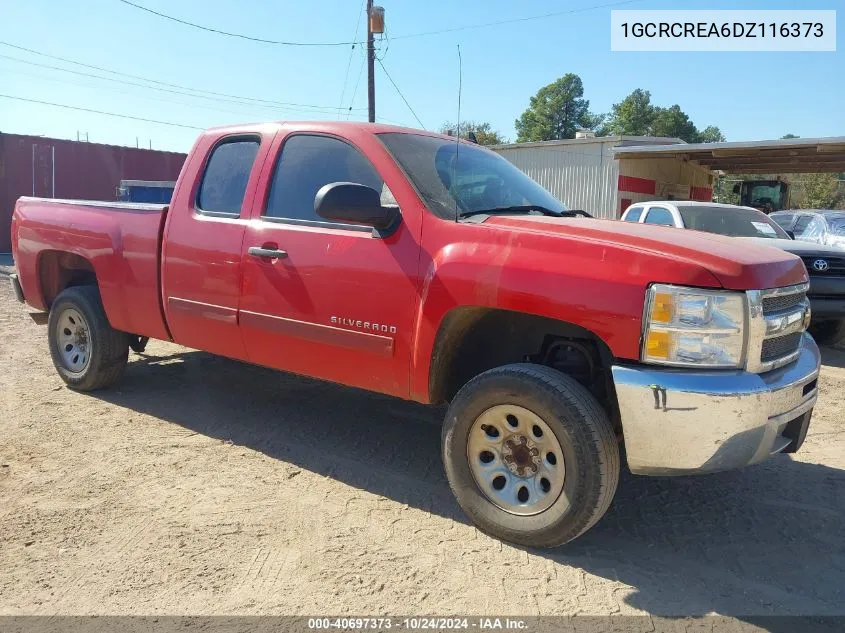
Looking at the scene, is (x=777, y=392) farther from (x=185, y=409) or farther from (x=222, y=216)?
(x=185, y=409)

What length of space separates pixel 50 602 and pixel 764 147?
1689cm

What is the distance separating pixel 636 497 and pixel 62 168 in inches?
803

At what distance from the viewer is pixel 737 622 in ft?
8.59

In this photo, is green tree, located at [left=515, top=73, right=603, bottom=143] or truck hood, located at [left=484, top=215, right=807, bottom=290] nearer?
truck hood, located at [left=484, top=215, right=807, bottom=290]

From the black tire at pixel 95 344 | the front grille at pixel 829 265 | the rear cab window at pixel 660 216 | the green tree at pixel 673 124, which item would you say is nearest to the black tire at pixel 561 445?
the black tire at pixel 95 344

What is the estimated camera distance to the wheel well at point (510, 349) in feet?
10.7

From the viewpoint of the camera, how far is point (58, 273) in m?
5.59

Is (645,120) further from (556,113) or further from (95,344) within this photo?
(95,344)

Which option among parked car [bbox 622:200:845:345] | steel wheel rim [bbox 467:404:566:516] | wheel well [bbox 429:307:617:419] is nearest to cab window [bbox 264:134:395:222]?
wheel well [bbox 429:307:617:419]

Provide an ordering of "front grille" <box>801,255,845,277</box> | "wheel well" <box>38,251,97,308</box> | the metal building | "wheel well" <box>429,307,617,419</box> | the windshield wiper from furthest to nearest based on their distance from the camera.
A: the metal building
"front grille" <box>801,255,845,277</box>
"wheel well" <box>38,251,97,308</box>
the windshield wiper
"wheel well" <box>429,307,617,419</box>

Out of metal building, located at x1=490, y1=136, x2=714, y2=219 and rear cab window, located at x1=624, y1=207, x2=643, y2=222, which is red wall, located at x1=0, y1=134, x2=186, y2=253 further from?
rear cab window, located at x1=624, y1=207, x2=643, y2=222

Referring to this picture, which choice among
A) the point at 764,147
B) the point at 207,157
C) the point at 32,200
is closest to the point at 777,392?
the point at 207,157

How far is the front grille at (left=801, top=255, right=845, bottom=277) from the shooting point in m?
7.54

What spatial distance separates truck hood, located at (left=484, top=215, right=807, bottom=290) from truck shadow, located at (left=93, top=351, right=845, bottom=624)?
1250 mm
